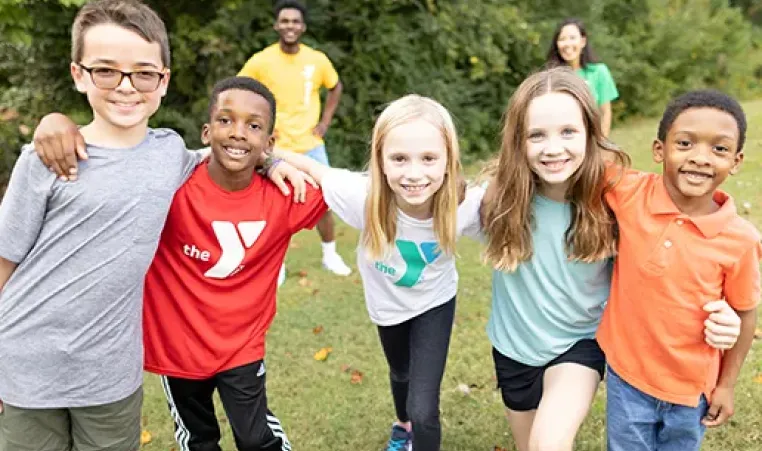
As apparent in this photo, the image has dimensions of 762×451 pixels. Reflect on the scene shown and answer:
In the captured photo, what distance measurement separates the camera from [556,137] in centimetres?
286

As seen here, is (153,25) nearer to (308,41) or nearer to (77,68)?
(77,68)

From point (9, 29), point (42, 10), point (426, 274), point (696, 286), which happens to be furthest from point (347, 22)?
point (696, 286)

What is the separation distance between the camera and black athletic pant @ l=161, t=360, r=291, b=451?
3.05 metres

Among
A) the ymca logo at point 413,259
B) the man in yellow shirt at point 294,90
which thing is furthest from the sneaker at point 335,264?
the ymca logo at point 413,259

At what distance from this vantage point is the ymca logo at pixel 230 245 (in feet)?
9.55

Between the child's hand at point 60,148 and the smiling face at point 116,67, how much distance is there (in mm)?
144

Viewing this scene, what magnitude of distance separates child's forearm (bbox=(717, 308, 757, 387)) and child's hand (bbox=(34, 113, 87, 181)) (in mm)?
2374

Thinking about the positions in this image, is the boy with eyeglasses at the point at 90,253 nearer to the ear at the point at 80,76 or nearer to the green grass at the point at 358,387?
the ear at the point at 80,76

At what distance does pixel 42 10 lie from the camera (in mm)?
9625

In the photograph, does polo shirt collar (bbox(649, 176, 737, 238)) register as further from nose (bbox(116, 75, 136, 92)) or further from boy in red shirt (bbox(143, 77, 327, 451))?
nose (bbox(116, 75, 136, 92))

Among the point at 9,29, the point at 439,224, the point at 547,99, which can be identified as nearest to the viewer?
the point at 547,99

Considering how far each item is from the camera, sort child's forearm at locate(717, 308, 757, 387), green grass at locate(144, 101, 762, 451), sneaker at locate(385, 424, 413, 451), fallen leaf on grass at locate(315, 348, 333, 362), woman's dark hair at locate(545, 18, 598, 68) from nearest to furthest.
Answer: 1. child's forearm at locate(717, 308, 757, 387)
2. sneaker at locate(385, 424, 413, 451)
3. green grass at locate(144, 101, 762, 451)
4. fallen leaf on grass at locate(315, 348, 333, 362)
5. woman's dark hair at locate(545, 18, 598, 68)

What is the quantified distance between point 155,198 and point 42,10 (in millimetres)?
8417

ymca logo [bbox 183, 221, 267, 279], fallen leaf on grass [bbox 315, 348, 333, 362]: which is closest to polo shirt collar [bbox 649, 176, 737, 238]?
ymca logo [bbox 183, 221, 267, 279]
